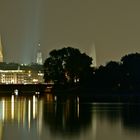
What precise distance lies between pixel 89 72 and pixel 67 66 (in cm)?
563

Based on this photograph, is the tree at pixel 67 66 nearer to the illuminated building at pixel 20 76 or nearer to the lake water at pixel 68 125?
the illuminated building at pixel 20 76

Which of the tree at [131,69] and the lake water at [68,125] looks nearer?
the lake water at [68,125]

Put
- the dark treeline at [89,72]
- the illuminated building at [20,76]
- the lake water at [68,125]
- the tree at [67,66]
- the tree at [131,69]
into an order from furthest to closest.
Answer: the illuminated building at [20,76] < the tree at [67,66] < the tree at [131,69] < the dark treeline at [89,72] < the lake water at [68,125]

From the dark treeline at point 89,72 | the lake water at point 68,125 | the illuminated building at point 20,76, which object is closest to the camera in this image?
the lake water at point 68,125

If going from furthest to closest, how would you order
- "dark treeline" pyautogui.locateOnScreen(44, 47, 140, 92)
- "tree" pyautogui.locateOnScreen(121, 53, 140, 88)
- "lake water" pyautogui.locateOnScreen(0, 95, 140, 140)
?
"tree" pyautogui.locateOnScreen(121, 53, 140, 88) < "dark treeline" pyautogui.locateOnScreen(44, 47, 140, 92) < "lake water" pyautogui.locateOnScreen(0, 95, 140, 140)

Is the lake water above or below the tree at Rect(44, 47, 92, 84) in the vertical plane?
below

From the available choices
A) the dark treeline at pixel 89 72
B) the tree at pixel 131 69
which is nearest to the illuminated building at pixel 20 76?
the dark treeline at pixel 89 72

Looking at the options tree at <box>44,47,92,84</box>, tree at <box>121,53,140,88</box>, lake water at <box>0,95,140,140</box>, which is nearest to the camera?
lake water at <box>0,95,140,140</box>

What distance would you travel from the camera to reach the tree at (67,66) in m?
126

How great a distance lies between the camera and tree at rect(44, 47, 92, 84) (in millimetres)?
125631

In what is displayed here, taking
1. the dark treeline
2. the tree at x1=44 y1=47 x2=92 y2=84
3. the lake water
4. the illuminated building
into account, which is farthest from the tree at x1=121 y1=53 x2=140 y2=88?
the lake water

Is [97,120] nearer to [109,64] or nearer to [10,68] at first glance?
[109,64]

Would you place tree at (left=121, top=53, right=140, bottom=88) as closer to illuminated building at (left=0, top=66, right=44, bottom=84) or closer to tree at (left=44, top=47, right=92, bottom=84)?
tree at (left=44, top=47, right=92, bottom=84)

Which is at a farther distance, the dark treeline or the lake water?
the dark treeline
